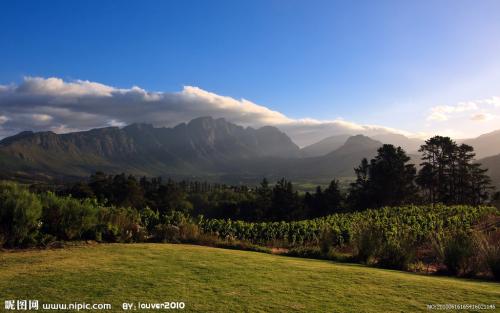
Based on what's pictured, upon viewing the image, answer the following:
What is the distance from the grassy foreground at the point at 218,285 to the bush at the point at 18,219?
1125 mm

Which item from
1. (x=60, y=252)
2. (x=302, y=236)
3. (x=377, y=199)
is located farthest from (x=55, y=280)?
(x=377, y=199)

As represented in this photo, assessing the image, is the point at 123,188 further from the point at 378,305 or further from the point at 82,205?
the point at 378,305

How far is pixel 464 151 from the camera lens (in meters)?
49.7

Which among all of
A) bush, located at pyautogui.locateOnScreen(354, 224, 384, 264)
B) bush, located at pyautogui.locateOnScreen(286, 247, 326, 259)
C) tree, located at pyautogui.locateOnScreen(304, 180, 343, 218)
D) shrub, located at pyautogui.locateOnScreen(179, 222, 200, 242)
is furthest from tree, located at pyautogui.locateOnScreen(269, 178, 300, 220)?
bush, located at pyautogui.locateOnScreen(354, 224, 384, 264)

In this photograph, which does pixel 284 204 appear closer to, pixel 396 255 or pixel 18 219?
pixel 396 255

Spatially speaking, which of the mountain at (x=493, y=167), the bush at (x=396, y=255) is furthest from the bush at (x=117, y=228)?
the mountain at (x=493, y=167)

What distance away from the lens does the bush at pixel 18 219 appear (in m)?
9.03

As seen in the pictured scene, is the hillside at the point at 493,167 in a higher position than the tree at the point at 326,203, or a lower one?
higher

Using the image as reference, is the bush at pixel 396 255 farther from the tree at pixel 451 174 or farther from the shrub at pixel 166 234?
the tree at pixel 451 174

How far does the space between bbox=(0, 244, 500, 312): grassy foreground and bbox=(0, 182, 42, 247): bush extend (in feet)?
3.69

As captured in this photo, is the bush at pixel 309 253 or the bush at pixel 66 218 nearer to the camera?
the bush at pixel 66 218

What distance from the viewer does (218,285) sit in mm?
6055

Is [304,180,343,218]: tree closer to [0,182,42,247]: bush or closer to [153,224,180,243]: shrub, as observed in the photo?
[153,224,180,243]: shrub

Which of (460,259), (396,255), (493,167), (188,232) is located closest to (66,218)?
(188,232)
